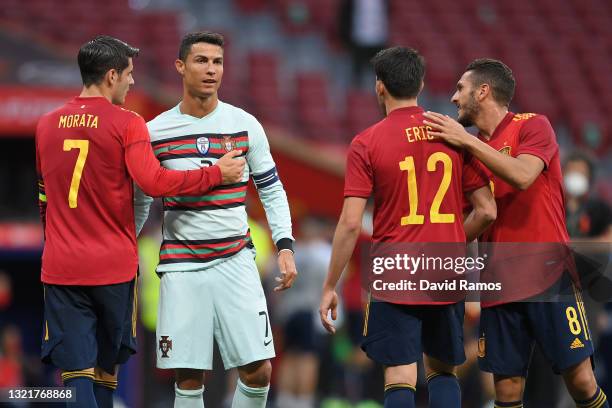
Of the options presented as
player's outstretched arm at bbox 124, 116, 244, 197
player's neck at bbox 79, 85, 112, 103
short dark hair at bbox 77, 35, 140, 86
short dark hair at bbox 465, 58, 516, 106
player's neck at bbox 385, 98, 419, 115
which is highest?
short dark hair at bbox 77, 35, 140, 86

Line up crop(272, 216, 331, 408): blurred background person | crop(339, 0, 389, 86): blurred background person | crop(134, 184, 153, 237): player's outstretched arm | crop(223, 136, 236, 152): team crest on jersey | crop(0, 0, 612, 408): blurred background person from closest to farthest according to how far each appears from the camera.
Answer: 1. crop(223, 136, 236, 152): team crest on jersey
2. crop(134, 184, 153, 237): player's outstretched arm
3. crop(272, 216, 331, 408): blurred background person
4. crop(0, 0, 612, 408): blurred background person
5. crop(339, 0, 389, 86): blurred background person

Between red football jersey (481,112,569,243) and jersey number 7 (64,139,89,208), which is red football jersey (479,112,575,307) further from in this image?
jersey number 7 (64,139,89,208)

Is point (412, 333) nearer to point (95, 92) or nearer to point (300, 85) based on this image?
point (95, 92)

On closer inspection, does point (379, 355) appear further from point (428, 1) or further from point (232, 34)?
point (428, 1)

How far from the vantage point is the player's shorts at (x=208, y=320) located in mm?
5051

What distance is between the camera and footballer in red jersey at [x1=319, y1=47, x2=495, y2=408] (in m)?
4.93

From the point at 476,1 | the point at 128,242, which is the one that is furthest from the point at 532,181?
the point at 476,1

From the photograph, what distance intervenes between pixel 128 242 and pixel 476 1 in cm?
1355

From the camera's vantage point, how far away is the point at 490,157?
4.85m

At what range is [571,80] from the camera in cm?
1625

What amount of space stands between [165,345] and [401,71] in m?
1.80

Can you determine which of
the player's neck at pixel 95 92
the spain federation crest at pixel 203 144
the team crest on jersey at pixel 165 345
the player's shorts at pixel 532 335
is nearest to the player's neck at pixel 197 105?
the spain federation crest at pixel 203 144

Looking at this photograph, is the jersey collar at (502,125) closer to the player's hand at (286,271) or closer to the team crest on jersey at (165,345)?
the player's hand at (286,271)

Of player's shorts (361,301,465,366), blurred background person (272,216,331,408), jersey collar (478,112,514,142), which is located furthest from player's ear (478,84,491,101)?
blurred background person (272,216,331,408)
